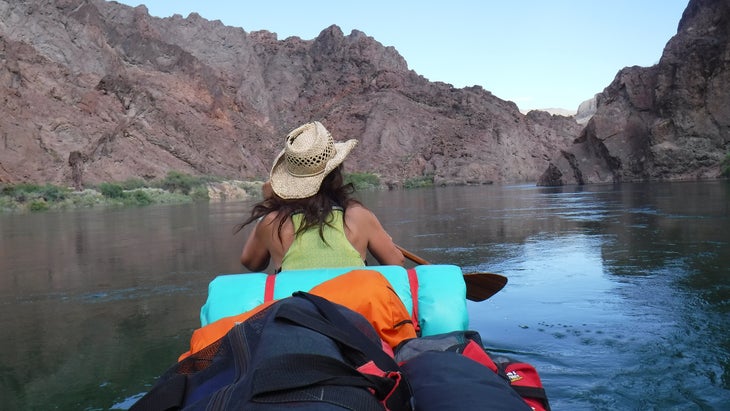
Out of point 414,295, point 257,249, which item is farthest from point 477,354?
point 257,249

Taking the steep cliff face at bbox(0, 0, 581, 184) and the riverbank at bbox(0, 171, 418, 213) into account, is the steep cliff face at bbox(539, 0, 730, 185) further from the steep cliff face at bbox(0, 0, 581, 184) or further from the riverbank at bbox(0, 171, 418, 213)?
the steep cliff face at bbox(0, 0, 581, 184)

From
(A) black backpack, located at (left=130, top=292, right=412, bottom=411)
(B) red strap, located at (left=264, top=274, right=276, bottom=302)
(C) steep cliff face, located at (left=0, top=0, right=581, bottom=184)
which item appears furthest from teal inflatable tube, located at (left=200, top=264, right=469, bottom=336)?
(C) steep cliff face, located at (left=0, top=0, right=581, bottom=184)

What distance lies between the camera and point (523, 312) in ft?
17.2

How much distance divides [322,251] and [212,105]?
83.3 metres

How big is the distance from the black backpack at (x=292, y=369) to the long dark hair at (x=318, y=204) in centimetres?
115

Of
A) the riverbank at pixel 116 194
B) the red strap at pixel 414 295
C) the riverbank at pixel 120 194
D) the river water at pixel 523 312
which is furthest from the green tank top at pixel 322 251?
the riverbank at pixel 116 194

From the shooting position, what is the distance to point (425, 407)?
167cm

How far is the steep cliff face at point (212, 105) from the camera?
57031 mm

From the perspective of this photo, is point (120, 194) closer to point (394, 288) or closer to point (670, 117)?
point (670, 117)

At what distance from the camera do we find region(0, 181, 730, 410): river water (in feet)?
11.7

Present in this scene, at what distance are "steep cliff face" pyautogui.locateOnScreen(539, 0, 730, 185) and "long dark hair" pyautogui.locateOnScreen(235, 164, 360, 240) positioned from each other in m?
40.4

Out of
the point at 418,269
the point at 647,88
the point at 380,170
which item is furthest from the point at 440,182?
the point at 418,269

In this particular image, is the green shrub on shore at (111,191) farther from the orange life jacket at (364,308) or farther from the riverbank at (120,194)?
the orange life jacket at (364,308)

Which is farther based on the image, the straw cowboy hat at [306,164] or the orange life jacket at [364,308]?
the straw cowboy hat at [306,164]
